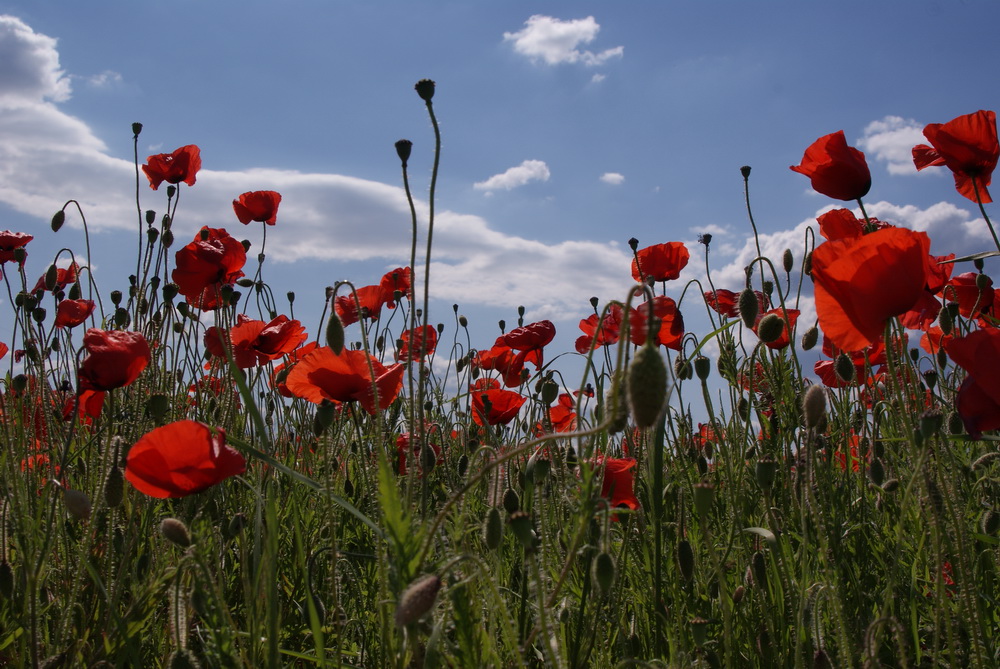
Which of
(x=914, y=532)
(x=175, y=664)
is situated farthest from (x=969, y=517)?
(x=175, y=664)

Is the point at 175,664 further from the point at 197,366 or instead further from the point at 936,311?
the point at 936,311

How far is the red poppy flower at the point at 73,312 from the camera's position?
3.60 meters

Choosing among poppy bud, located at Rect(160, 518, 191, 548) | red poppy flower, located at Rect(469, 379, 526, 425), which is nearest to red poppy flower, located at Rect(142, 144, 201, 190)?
red poppy flower, located at Rect(469, 379, 526, 425)

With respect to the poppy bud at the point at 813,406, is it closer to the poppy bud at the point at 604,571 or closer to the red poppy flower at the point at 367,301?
the poppy bud at the point at 604,571

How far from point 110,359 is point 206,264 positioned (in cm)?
104

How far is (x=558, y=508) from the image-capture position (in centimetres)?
215

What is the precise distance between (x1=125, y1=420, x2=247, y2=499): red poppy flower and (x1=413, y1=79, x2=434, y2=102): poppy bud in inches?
31.2

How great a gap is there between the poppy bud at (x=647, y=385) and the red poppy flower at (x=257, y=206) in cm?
322

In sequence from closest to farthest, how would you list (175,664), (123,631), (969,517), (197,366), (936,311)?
(175,664) < (123,631) < (969,517) < (936,311) < (197,366)

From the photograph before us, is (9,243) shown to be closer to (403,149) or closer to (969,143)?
(403,149)

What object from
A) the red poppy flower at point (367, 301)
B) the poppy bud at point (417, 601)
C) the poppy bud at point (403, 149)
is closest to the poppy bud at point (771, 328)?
the poppy bud at point (403, 149)

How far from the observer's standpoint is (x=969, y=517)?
2.37m

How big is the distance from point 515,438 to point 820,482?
1497 millimetres

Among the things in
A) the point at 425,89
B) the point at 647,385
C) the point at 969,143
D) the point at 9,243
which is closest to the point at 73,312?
the point at 9,243
